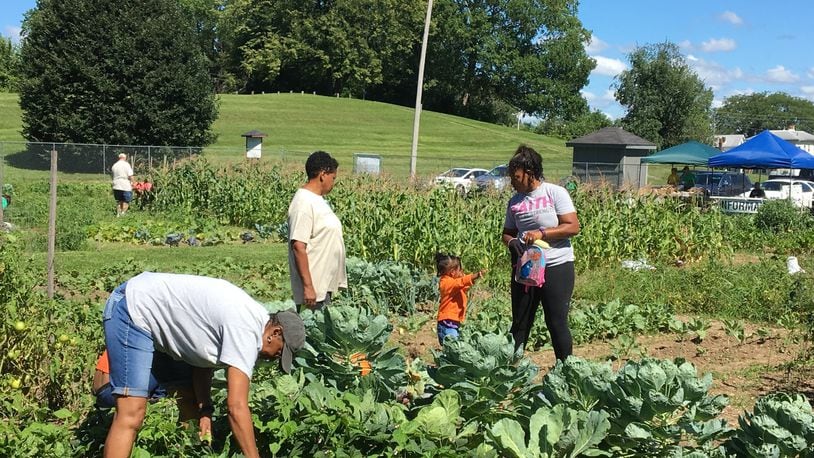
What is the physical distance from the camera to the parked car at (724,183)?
27.2 meters

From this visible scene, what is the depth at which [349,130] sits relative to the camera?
55375 millimetres

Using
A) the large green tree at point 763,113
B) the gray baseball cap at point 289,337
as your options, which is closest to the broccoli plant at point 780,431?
the gray baseball cap at point 289,337

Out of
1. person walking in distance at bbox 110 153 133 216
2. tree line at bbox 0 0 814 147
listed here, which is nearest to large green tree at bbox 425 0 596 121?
tree line at bbox 0 0 814 147

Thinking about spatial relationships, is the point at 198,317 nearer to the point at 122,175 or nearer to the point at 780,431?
the point at 780,431

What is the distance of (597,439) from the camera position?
3.41m

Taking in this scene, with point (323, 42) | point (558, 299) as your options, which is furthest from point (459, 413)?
point (323, 42)

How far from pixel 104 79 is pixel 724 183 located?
24.3 m

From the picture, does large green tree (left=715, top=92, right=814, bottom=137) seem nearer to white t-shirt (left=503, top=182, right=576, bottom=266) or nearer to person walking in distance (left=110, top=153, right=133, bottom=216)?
person walking in distance (left=110, top=153, right=133, bottom=216)

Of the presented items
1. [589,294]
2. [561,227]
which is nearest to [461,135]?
[589,294]

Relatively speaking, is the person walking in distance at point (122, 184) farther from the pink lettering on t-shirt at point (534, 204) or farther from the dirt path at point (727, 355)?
the pink lettering on t-shirt at point (534, 204)

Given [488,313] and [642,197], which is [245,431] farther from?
[642,197]

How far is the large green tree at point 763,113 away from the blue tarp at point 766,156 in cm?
10680

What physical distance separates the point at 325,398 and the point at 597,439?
1274 mm

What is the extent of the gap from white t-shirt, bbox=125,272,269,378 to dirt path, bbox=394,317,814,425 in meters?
3.39
